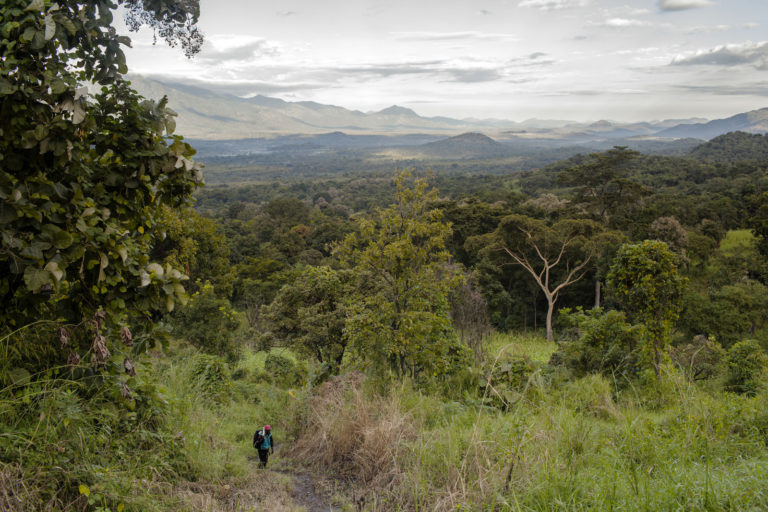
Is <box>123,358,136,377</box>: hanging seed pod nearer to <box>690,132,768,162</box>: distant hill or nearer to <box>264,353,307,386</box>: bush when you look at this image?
<box>264,353,307,386</box>: bush

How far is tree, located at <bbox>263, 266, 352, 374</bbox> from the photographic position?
11859 millimetres

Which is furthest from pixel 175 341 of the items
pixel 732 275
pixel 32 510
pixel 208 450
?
pixel 732 275

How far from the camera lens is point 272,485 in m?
3.39

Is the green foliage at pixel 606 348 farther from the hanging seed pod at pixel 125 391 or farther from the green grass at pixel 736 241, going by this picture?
the green grass at pixel 736 241

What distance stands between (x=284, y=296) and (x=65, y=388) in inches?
395

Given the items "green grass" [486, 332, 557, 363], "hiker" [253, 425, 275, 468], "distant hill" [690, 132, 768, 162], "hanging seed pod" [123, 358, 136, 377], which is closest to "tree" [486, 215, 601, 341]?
"green grass" [486, 332, 557, 363]

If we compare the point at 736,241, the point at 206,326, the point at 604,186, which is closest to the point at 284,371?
the point at 206,326

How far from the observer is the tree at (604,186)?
27.6 meters

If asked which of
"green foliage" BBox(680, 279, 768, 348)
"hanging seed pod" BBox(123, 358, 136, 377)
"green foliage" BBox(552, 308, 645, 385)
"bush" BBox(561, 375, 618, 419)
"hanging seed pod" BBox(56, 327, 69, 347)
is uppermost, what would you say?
"hanging seed pod" BBox(56, 327, 69, 347)

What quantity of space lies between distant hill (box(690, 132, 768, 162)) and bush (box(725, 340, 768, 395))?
Answer: 12773cm

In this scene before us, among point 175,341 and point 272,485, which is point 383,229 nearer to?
point 272,485

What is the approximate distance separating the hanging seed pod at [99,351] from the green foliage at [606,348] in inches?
282

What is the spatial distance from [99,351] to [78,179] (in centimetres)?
105

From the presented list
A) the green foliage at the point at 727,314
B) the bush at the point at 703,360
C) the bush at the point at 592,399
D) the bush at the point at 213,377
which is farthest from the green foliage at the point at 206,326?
the green foliage at the point at 727,314
